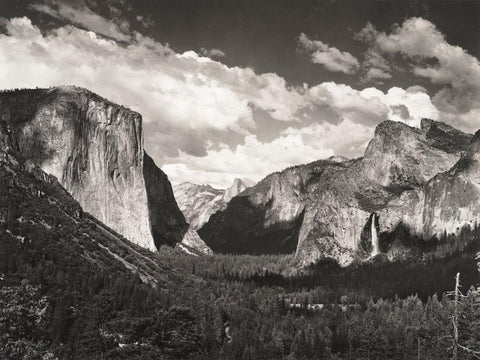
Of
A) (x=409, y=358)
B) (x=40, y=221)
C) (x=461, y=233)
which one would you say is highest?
(x=461, y=233)

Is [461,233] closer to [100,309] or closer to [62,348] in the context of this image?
[100,309]

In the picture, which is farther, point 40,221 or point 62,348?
point 40,221

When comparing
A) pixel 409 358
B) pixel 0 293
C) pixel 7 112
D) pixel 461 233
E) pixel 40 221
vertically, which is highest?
pixel 7 112

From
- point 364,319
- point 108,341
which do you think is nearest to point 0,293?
point 108,341

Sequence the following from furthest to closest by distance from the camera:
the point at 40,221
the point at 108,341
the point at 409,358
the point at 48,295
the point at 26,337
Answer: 1. the point at 40,221
2. the point at 409,358
3. the point at 48,295
4. the point at 108,341
5. the point at 26,337

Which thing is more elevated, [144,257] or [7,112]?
→ [7,112]

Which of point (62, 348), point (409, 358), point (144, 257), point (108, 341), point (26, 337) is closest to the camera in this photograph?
point (26, 337)

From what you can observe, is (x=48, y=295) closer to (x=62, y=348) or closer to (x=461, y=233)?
(x=62, y=348)

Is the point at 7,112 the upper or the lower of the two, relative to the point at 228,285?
upper

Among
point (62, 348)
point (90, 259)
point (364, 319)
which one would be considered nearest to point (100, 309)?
point (62, 348)
